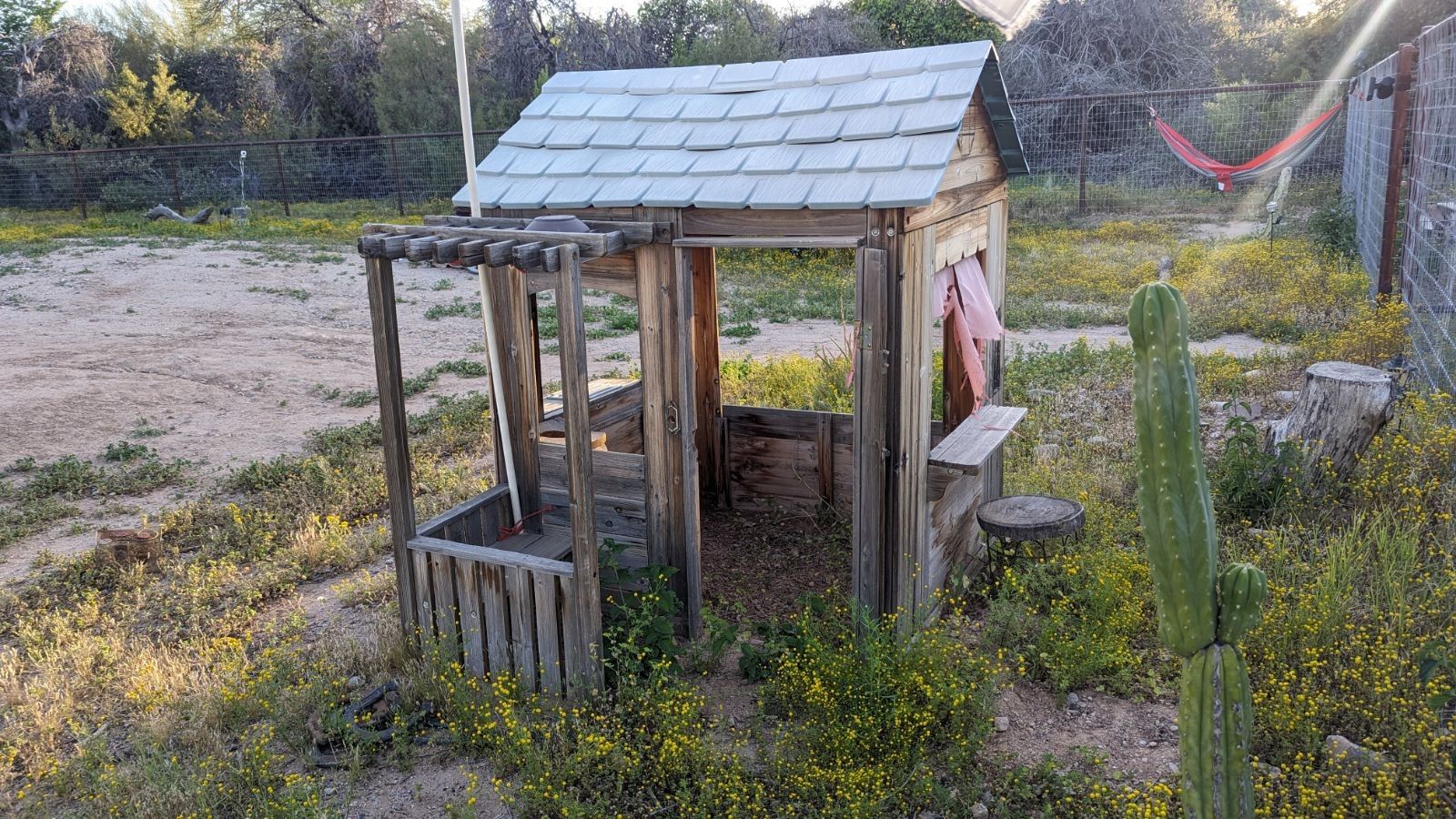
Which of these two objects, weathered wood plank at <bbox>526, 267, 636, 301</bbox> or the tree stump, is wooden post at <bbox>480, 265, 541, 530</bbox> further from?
the tree stump

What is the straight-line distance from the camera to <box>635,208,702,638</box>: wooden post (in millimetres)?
4777

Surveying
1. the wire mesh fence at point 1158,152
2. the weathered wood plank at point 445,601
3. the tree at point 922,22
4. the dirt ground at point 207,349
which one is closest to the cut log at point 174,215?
the dirt ground at point 207,349

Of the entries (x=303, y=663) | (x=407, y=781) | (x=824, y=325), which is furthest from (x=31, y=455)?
(x=824, y=325)

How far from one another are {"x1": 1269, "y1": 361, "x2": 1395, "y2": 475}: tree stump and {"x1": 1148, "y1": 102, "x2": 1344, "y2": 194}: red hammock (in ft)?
34.0

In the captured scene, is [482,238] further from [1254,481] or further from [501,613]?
[1254,481]

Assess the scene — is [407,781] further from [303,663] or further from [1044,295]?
[1044,295]

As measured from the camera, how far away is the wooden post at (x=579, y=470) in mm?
4145

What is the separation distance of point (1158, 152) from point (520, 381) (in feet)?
53.4

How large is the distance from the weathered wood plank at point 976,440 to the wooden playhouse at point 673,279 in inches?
0.7

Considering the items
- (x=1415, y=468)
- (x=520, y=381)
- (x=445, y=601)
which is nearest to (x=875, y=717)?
(x=445, y=601)

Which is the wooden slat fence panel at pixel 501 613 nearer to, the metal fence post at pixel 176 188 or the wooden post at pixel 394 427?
the wooden post at pixel 394 427

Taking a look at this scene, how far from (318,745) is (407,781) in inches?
19.6

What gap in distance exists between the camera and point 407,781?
4.17m

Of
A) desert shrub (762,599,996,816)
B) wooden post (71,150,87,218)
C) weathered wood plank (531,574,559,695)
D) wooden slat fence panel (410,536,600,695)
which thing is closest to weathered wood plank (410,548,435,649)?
wooden slat fence panel (410,536,600,695)
